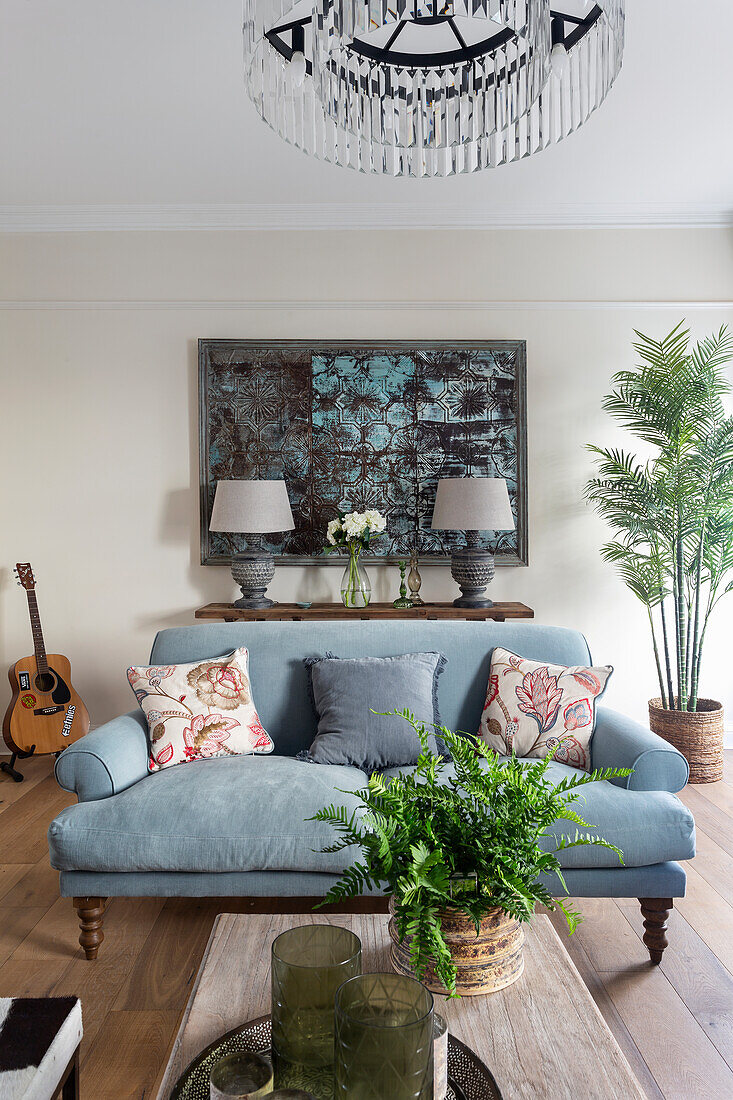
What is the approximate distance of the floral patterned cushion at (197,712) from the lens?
2.58m

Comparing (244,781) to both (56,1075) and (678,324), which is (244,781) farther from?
(678,324)

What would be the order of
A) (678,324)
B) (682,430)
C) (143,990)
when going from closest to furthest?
(143,990)
(682,430)
(678,324)

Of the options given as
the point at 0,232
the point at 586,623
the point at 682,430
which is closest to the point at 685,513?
the point at 682,430

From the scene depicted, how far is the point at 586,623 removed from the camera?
13.6 feet

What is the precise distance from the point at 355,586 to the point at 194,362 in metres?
1.49

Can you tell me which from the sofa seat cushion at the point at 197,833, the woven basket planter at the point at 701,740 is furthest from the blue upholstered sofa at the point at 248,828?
the woven basket planter at the point at 701,740

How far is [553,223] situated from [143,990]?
153 inches

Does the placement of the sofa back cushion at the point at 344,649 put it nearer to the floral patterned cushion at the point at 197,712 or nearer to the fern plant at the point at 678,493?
the floral patterned cushion at the point at 197,712

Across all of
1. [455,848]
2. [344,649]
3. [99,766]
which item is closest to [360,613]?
[344,649]

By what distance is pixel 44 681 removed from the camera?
3.79 m

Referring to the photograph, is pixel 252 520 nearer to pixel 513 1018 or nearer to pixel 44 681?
pixel 44 681

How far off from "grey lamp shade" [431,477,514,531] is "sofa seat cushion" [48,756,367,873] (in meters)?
1.81

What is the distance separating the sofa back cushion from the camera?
9.21 ft

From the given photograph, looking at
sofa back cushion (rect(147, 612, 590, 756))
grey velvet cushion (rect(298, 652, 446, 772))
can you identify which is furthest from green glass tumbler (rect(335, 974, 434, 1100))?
sofa back cushion (rect(147, 612, 590, 756))
